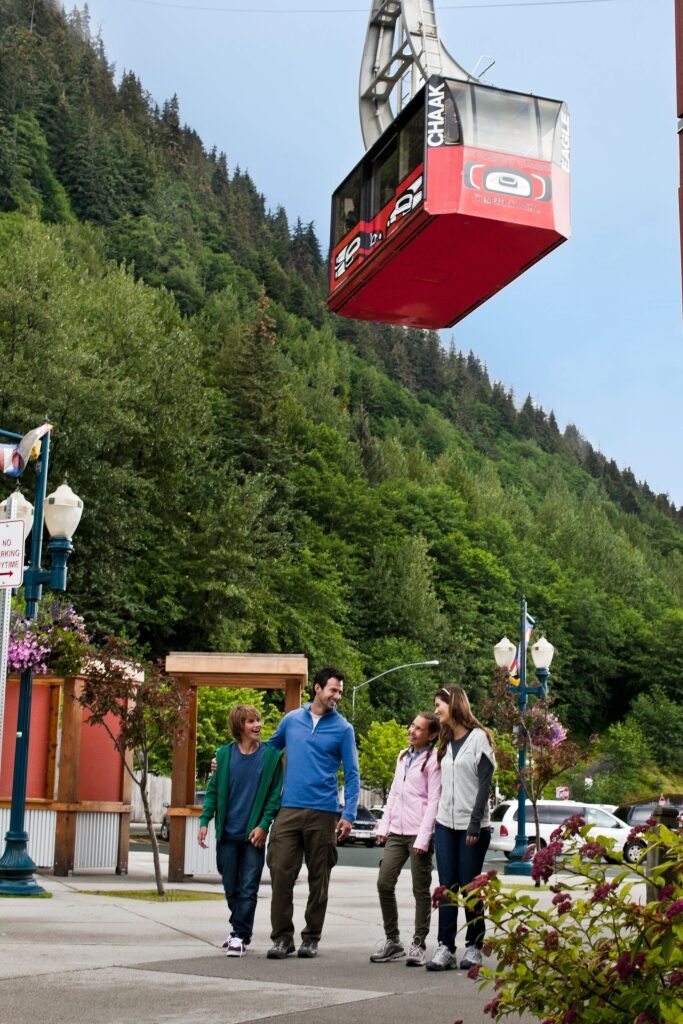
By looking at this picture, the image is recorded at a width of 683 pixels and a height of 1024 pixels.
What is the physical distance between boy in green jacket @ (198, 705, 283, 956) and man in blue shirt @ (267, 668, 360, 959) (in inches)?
4.7

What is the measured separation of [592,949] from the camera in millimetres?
4266

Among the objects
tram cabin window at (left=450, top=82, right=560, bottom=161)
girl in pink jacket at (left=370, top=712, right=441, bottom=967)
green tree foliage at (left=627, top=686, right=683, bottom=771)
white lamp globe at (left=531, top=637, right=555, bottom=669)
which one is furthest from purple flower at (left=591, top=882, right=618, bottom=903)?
green tree foliage at (left=627, top=686, right=683, bottom=771)

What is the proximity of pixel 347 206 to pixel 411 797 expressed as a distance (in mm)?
10976

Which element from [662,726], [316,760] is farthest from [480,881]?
[662,726]

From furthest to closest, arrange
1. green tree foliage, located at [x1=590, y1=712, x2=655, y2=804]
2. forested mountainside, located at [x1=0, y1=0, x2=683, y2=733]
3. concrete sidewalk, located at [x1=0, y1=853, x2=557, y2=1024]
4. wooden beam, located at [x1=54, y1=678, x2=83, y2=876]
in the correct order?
green tree foliage, located at [x1=590, y1=712, x2=655, y2=804], forested mountainside, located at [x1=0, y1=0, x2=683, y2=733], wooden beam, located at [x1=54, y1=678, x2=83, y2=876], concrete sidewalk, located at [x1=0, y1=853, x2=557, y2=1024]

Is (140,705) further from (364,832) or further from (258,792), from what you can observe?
(364,832)

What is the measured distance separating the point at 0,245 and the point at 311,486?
2451 cm

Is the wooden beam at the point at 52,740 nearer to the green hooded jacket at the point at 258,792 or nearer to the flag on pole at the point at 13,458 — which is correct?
the flag on pole at the point at 13,458

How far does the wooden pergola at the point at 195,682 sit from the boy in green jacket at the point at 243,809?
6301 mm

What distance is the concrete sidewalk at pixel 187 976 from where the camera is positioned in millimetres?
6371

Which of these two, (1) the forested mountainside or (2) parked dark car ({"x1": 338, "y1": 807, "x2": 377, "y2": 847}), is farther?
(1) the forested mountainside

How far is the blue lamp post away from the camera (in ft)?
45.8

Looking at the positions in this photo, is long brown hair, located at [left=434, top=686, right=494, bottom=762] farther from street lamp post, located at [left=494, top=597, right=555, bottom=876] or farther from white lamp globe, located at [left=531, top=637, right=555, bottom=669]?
white lamp globe, located at [left=531, top=637, right=555, bottom=669]

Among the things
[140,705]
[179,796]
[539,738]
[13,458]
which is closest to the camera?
[13,458]
